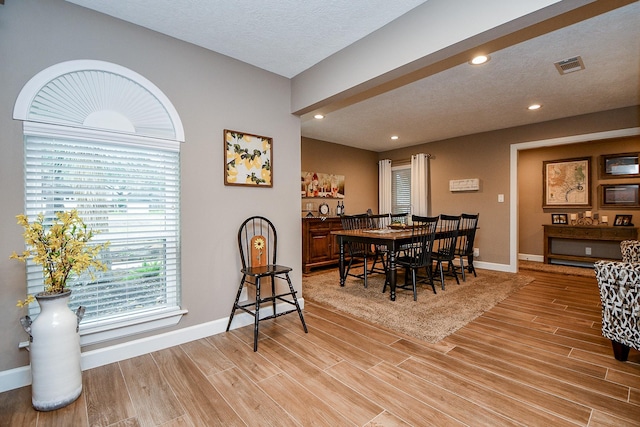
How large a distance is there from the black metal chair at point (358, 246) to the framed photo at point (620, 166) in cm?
418

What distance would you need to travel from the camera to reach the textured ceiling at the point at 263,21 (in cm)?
197

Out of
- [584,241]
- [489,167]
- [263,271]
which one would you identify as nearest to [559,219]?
[584,241]

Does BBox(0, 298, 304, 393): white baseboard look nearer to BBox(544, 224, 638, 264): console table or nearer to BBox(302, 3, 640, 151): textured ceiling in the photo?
BBox(302, 3, 640, 151): textured ceiling

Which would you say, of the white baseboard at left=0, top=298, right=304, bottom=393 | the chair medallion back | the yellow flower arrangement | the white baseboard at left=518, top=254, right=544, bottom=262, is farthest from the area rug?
the yellow flower arrangement

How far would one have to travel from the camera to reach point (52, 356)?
1614 mm

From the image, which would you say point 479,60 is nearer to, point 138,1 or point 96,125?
point 138,1

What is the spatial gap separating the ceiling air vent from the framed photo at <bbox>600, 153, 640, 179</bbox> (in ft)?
10.4

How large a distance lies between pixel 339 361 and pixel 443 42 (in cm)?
221

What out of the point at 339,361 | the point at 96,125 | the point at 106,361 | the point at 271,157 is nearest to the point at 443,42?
the point at 271,157

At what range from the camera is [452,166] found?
19.0 feet

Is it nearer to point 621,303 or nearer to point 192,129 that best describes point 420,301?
point 621,303

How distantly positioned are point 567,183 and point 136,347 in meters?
6.96

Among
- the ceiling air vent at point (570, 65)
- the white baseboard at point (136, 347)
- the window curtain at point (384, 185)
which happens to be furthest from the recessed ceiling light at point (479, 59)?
the window curtain at point (384, 185)

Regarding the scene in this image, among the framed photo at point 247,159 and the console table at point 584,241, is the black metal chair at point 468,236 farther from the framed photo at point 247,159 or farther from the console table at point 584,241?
the framed photo at point 247,159
